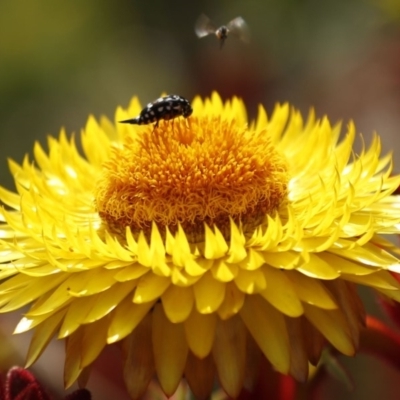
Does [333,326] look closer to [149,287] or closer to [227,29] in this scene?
[149,287]

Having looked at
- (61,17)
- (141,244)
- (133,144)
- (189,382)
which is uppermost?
(61,17)

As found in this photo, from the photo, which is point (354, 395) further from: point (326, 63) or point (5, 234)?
point (326, 63)

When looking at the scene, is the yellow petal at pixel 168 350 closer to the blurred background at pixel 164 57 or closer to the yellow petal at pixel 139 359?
the yellow petal at pixel 139 359

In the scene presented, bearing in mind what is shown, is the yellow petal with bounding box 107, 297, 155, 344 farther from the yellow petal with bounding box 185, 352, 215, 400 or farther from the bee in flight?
the bee in flight

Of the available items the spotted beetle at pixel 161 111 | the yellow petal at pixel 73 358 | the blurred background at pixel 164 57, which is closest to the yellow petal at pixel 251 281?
the yellow petal at pixel 73 358

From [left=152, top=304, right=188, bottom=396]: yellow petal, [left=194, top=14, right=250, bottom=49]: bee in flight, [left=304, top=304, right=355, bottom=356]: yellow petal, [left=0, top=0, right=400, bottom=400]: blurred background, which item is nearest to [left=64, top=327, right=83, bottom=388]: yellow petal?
[left=152, top=304, right=188, bottom=396]: yellow petal

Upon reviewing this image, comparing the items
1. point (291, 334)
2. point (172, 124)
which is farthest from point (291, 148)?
point (291, 334)

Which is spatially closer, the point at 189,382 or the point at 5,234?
the point at 189,382
